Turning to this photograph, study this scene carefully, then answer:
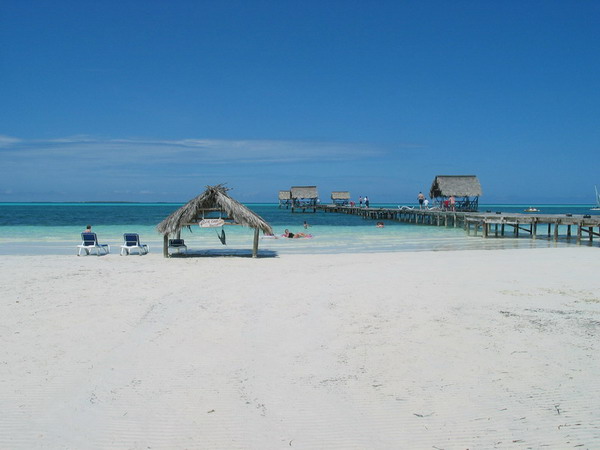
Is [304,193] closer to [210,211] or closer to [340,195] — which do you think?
[340,195]

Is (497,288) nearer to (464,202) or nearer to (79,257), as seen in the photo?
(79,257)

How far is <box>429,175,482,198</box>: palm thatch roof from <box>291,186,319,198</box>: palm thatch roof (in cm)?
2675

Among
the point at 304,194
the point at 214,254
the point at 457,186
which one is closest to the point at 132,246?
the point at 214,254

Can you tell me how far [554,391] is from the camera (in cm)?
447

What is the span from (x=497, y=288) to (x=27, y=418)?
26.7 ft

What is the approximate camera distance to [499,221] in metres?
23.0

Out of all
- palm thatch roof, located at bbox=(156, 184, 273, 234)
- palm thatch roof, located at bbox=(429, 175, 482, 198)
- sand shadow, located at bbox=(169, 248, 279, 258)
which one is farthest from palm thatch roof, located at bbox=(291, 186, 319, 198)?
palm thatch roof, located at bbox=(156, 184, 273, 234)

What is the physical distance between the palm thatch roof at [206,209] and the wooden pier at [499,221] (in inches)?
538

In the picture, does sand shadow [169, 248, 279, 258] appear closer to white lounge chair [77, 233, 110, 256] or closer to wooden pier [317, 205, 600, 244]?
white lounge chair [77, 233, 110, 256]

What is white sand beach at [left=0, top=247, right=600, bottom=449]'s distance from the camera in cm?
381

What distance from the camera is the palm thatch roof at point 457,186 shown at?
37.3m

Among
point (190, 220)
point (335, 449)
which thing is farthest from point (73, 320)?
point (190, 220)

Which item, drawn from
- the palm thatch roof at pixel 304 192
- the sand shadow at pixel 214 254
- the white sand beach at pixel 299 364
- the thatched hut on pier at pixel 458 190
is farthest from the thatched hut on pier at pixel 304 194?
the white sand beach at pixel 299 364

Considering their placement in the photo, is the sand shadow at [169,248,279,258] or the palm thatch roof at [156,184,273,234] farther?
the sand shadow at [169,248,279,258]
